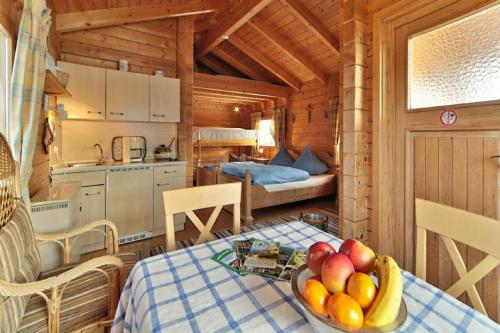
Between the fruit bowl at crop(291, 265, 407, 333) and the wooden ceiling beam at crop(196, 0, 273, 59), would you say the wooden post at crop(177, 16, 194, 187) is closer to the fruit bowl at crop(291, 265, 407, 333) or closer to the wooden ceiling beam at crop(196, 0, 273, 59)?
the wooden ceiling beam at crop(196, 0, 273, 59)

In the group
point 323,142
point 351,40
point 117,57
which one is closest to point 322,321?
point 351,40

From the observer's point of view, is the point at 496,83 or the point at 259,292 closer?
the point at 259,292

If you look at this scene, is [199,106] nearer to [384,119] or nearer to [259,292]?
[384,119]

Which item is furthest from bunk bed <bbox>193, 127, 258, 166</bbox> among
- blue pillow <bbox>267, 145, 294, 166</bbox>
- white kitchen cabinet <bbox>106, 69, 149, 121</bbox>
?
white kitchen cabinet <bbox>106, 69, 149, 121</bbox>

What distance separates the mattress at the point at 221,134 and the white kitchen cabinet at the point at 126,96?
2.82m

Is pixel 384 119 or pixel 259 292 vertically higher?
pixel 384 119

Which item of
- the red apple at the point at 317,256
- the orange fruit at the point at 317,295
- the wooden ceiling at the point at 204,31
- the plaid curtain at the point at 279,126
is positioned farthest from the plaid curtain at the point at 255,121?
the orange fruit at the point at 317,295

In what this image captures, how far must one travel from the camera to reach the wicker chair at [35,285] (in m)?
0.89

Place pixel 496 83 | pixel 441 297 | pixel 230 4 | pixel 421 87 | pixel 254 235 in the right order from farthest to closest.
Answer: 1. pixel 230 4
2. pixel 421 87
3. pixel 496 83
4. pixel 254 235
5. pixel 441 297

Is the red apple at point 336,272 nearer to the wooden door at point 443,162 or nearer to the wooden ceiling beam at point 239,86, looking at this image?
the wooden door at point 443,162

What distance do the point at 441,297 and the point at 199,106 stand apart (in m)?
6.96

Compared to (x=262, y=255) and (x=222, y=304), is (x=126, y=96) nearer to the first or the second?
(x=262, y=255)

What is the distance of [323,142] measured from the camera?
5188 millimetres

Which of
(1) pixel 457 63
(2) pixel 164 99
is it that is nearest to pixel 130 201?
(2) pixel 164 99
